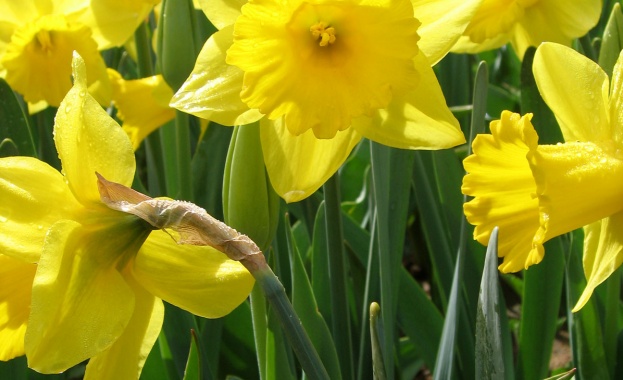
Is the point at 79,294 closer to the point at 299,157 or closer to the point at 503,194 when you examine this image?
the point at 299,157

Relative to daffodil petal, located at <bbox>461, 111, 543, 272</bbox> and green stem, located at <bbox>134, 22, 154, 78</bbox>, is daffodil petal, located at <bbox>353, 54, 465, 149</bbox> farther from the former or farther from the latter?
green stem, located at <bbox>134, 22, 154, 78</bbox>

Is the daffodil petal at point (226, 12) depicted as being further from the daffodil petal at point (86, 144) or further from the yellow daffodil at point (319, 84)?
the daffodil petal at point (86, 144)

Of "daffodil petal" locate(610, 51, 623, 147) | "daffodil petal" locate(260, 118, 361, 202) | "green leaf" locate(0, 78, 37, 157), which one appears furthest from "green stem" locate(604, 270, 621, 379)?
"green leaf" locate(0, 78, 37, 157)

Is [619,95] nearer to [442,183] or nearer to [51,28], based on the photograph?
[442,183]

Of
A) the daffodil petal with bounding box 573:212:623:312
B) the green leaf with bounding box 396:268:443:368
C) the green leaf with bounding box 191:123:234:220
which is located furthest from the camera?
the green leaf with bounding box 191:123:234:220

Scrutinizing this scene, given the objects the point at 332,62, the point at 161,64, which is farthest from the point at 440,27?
the point at 161,64

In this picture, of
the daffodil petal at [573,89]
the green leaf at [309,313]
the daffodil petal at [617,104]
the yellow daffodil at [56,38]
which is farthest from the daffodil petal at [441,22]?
the yellow daffodil at [56,38]
